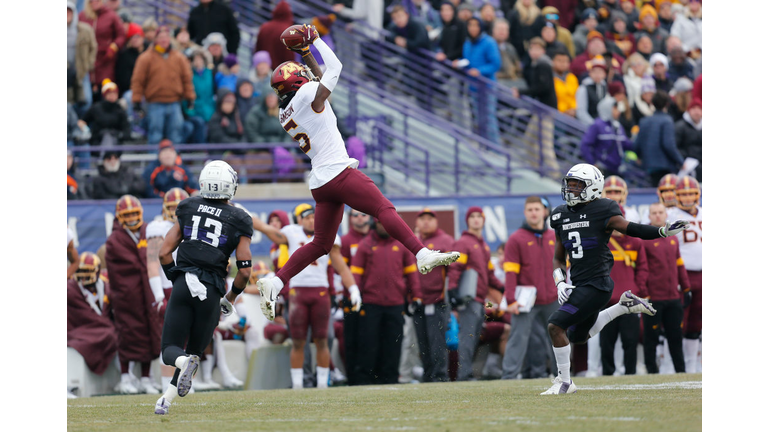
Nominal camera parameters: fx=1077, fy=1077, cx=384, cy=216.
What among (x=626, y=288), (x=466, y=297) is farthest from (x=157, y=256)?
(x=626, y=288)

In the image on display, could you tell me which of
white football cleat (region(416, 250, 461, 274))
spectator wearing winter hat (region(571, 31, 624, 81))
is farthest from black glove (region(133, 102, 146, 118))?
white football cleat (region(416, 250, 461, 274))

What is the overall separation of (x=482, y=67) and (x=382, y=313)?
6.81 m

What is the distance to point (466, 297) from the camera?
12.1 metres

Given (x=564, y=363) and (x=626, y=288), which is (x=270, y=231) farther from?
(x=564, y=363)

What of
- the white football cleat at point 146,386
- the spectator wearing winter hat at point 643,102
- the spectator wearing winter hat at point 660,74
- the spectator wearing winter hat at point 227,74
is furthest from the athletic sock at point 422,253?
the spectator wearing winter hat at point 660,74

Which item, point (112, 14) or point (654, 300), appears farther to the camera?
point (112, 14)

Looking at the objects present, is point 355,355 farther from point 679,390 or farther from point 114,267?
point 679,390

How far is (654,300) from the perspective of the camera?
475 inches

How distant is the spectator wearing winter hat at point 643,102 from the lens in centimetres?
1725

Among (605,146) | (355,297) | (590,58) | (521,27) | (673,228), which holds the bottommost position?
(355,297)

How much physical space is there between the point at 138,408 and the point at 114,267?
12.1ft

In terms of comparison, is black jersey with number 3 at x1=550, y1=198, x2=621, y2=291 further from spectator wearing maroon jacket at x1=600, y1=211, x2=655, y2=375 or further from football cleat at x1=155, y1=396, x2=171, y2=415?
spectator wearing maroon jacket at x1=600, y1=211, x2=655, y2=375

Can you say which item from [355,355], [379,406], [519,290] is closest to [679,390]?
[379,406]

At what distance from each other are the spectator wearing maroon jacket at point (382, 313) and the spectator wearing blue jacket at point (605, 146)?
475cm
